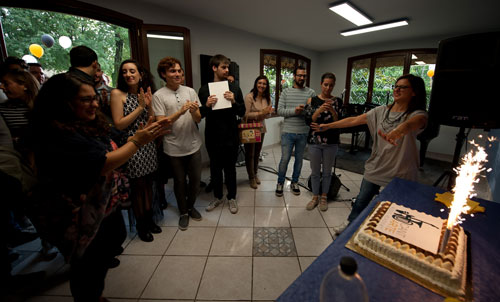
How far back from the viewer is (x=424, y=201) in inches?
48.1

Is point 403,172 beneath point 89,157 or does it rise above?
beneath

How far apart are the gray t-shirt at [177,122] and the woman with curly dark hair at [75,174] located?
84 centimetres

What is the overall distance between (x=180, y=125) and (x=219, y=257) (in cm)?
123

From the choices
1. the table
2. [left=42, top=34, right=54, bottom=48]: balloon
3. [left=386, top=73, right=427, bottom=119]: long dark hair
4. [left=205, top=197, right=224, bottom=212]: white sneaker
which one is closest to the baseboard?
[left=386, top=73, right=427, bottom=119]: long dark hair

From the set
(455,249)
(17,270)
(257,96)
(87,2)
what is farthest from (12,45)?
(455,249)

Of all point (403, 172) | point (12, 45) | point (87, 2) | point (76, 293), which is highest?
point (87, 2)

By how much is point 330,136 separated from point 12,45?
363 cm

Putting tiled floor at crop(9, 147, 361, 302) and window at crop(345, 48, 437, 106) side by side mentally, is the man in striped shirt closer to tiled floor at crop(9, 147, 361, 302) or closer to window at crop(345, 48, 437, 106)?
tiled floor at crop(9, 147, 361, 302)

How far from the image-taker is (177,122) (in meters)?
1.97

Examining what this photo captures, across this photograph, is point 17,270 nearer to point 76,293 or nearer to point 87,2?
point 76,293

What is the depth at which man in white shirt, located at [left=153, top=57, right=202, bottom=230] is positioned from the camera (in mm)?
1889

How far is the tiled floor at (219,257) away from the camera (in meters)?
1.50

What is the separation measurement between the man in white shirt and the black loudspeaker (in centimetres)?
224

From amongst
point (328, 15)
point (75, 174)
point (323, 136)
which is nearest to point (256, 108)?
point (323, 136)
